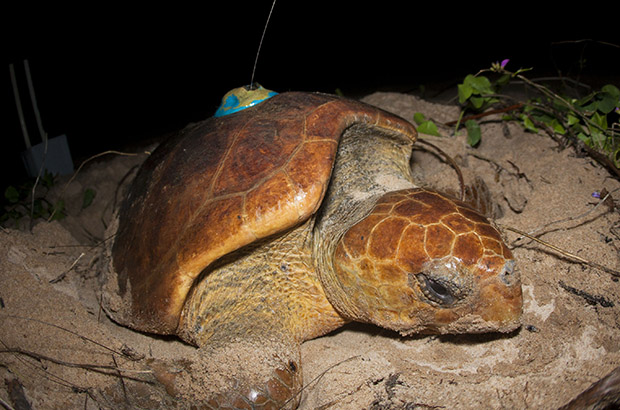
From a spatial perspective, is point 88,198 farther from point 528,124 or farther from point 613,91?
point 613,91

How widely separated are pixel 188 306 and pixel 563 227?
1.81 meters

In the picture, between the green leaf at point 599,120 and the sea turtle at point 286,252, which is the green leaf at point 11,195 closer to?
the sea turtle at point 286,252

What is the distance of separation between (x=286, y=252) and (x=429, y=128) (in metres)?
1.60

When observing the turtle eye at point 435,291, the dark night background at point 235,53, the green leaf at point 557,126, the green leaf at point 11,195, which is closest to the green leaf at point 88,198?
the green leaf at point 11,195

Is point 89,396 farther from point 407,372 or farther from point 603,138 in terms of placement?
point 603,138

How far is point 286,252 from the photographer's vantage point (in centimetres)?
189

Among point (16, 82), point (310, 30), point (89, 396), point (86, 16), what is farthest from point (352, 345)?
point (310, 30)

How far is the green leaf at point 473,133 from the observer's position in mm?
2846

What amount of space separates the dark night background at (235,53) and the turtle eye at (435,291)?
3.03 metres

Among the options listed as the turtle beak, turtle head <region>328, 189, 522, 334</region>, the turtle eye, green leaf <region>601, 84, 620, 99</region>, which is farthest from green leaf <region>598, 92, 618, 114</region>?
the turtle eye

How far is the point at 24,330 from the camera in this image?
5.58 ft

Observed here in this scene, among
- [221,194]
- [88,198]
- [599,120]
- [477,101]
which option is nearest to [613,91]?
[599,120]

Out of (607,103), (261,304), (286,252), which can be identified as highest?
(607,103)

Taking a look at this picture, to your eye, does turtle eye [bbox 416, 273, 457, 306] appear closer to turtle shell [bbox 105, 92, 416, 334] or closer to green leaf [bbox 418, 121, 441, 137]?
turtle shell [bbox 105, 92, 416, 334]
